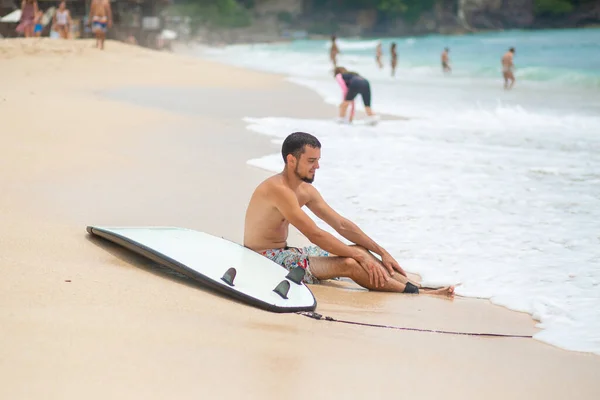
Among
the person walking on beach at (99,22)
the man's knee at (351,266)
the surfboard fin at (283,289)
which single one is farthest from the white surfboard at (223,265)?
the person walking on beach at (99,22)

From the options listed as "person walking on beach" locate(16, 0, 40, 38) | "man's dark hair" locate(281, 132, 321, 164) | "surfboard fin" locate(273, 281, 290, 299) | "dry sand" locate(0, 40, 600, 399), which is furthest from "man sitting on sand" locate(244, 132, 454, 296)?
"person walking on beach" locate(16, 0, 40, 38)

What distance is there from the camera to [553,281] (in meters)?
5.05

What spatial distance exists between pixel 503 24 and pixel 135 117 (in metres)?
92.6

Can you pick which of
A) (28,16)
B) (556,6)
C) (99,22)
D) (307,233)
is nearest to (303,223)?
(307,233)

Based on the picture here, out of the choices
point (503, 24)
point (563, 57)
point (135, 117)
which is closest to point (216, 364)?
point (135, 117)

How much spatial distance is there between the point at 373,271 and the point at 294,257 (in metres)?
0.46

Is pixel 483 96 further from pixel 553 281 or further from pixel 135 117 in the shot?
pixel 553 281

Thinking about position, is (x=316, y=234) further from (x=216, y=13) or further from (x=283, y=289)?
(x=216, y=13)

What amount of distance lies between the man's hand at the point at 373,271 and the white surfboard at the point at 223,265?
0.52m

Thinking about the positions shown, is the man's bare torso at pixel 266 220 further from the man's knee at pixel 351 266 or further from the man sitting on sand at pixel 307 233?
the man's knee at pixel 351 266

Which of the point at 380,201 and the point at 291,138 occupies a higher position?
the point at 291,138

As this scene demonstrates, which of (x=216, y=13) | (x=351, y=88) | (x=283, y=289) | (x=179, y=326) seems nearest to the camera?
(x=179, y=326)

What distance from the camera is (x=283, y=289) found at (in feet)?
13.4

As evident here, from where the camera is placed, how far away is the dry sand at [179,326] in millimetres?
3061
